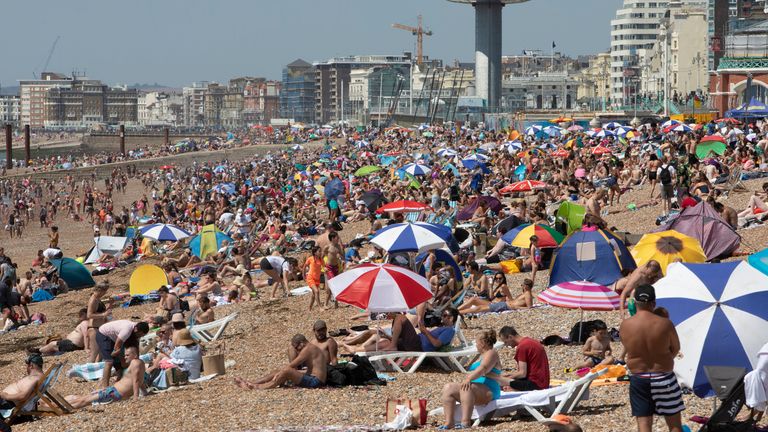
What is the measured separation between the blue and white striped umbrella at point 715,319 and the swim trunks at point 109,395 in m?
4.59

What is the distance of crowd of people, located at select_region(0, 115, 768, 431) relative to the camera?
7664mm

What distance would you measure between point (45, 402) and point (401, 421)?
309 centimetres

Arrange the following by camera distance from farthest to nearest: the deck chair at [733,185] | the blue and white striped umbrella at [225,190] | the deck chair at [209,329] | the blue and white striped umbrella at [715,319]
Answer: the blue and white striped umbrella at [225,190], the deck chair at [733,185], the deck chair at [209,329], the blue and white striped umbrella at [715,319]

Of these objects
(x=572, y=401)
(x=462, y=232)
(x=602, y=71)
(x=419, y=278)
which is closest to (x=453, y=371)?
(x=419, y=278)

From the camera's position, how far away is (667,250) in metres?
10.9

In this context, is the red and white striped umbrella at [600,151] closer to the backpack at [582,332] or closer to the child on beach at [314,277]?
the child on beach at [314,277]

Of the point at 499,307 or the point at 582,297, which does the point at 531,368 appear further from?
the point at 499,307

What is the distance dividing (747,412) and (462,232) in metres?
9.08

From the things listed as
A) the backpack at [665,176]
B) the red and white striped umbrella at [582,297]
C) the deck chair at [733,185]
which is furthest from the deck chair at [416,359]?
the deck chair at [733,185]

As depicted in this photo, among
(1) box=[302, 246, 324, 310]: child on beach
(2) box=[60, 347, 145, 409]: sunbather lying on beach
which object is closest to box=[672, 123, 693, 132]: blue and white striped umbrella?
(1) box=[302, 246, 324, 310]: child on beach

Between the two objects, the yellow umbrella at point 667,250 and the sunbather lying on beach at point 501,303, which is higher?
the yellow umbrella at point 667,250

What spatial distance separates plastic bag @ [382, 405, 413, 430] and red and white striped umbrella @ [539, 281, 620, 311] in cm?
251

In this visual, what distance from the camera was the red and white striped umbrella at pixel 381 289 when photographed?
9586 millimetres

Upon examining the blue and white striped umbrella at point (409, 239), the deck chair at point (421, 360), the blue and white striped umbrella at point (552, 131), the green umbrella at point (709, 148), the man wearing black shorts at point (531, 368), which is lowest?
the deck chair at point (421, 360)
